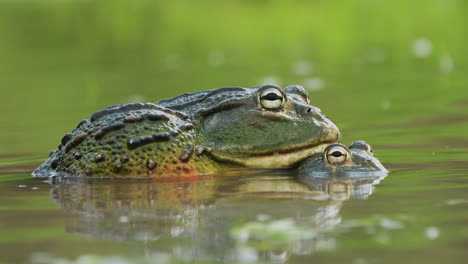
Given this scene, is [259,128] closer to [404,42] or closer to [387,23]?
[404,42]

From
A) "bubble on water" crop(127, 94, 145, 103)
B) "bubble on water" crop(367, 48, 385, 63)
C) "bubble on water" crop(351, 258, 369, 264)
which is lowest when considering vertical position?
"bubble on water" crop(351, 258, 369, 264)

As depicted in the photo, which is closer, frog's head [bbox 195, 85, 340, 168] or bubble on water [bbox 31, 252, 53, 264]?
bubble on water [bbox 31, 252, 53, 264]

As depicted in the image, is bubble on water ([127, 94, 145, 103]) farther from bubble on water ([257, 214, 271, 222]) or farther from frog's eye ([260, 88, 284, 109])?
bubble on water ([257, 214, 271, 222])

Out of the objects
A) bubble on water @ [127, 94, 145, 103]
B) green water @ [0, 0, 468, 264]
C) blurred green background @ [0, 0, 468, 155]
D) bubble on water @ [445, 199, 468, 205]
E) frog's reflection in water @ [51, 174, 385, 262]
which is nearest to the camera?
frog's reflection in water @ [51, 174, 385, 262]

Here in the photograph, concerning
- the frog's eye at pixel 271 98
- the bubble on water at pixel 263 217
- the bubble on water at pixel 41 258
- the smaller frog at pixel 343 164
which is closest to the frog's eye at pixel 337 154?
the smaller frog at pixel 343 164

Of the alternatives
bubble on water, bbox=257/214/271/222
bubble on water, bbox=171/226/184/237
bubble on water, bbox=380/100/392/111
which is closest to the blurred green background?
bubble on water, bbox=380/100/392/111

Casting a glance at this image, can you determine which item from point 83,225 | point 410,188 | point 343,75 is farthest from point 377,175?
point 343,75

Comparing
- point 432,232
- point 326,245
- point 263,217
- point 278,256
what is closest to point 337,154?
point 263,217
